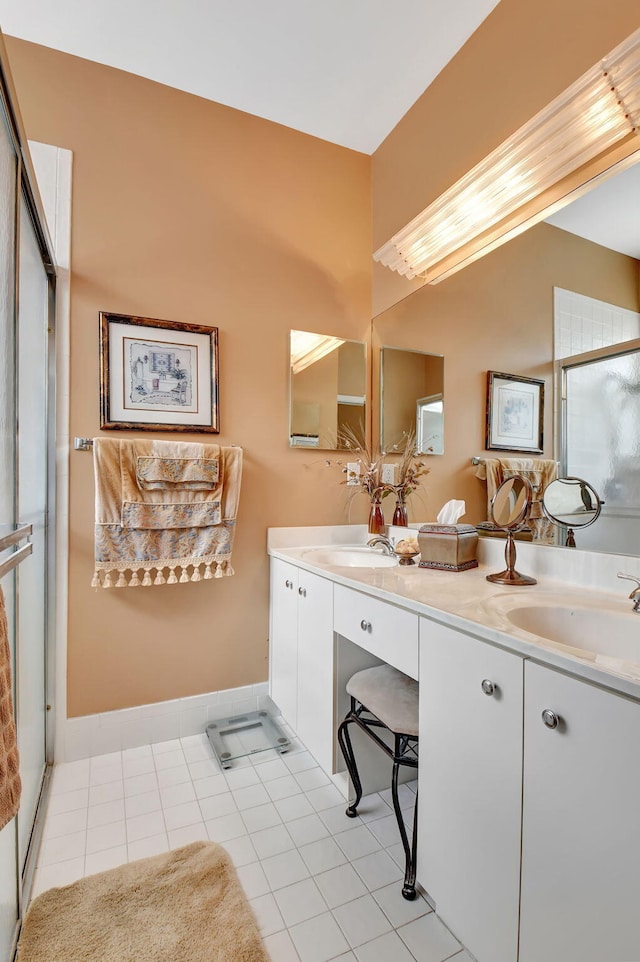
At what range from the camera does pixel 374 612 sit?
1.30m

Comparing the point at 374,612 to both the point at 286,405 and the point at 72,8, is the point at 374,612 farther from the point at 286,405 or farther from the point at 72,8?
the point at 72,8

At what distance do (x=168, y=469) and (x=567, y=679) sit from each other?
1.49 metres

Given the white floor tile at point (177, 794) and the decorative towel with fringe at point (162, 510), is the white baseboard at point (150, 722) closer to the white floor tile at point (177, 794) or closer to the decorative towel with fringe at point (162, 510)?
the white floor tile at point (177, 794)

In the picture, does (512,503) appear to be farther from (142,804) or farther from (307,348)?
(142,804)

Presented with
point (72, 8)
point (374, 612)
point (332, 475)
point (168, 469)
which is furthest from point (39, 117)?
point (374, 612)

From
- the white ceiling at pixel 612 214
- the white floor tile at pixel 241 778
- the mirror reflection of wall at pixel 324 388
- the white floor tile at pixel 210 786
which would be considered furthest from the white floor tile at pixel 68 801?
the white ceiling at pixel 612 214

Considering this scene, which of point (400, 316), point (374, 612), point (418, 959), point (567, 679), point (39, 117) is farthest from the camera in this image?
point (400, 316)

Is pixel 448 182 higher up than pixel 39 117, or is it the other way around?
pixel 39 117

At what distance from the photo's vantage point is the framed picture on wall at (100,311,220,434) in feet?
5.92

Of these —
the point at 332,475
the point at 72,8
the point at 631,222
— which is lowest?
the point at 332,475

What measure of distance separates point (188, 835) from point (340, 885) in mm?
495

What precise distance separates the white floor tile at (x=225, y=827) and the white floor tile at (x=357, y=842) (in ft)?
1.01

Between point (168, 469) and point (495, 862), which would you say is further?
point (168, 469)

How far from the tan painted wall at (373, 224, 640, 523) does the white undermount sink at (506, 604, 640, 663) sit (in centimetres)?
52
